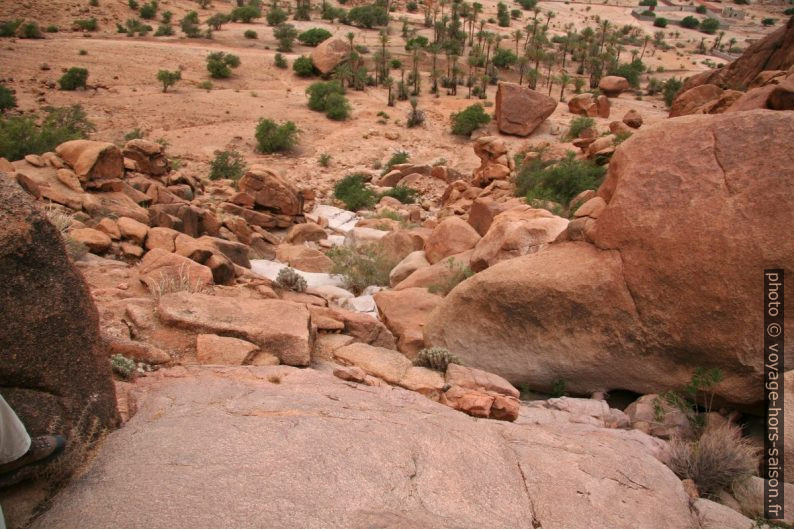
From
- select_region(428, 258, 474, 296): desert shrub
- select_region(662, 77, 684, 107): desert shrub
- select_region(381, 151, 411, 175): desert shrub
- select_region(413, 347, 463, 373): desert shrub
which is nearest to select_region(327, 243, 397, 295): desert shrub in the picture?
select_region(428, 258, 474, 296): desert shrub

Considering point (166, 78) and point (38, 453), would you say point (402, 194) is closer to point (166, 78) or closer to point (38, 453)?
point (166, 78)

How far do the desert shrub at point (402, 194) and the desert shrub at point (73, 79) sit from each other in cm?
1544

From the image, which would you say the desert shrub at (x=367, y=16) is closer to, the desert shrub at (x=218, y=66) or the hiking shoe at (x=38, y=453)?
the desert shrub at (x=218, y=66)

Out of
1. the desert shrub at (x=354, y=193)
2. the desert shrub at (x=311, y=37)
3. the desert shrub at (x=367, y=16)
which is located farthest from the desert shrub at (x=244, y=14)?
the desert shrub at (x=354, y=193)

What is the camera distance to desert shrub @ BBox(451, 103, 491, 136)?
79.6 ft

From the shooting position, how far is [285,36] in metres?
35.2

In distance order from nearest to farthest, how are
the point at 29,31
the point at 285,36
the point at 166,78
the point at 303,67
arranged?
the point at 166,78, the point at 29,31, the point at 303,67, the point at 285,36

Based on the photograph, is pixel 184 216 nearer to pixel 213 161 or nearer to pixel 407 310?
pixel 407 310

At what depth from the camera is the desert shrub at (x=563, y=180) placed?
12.0 metres

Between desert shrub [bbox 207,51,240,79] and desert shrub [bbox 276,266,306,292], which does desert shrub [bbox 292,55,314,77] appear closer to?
desert shrub [bbox 207,51,240,79]

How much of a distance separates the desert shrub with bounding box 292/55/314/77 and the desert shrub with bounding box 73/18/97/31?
41.2ft

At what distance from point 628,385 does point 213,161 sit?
53.4 ft

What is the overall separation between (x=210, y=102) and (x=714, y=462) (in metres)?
25.2

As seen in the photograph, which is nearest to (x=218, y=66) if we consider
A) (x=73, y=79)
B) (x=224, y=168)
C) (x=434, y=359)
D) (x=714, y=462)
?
(x=73, y=79)
